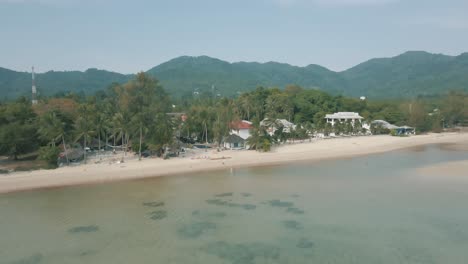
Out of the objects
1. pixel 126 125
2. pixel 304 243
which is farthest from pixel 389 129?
pixel 304 243

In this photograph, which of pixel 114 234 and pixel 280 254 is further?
pixel 114 234

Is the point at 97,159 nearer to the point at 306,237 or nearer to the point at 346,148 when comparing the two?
the point at 306,237

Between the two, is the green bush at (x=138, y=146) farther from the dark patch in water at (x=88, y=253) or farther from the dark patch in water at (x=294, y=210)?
the dark patch in water at (x=88, y=253)

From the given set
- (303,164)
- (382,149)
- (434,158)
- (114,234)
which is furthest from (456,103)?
(114,234)

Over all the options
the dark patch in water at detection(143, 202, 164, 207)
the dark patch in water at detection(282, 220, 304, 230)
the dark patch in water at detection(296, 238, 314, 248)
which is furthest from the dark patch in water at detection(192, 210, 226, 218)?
the dark patch in water at detection(296, 238, 314, 248)

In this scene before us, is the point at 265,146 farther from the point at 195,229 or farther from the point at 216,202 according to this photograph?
the point at 195,229

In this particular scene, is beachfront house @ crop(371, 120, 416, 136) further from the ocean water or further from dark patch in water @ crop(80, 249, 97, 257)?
dark patch in water @ crop(80, 249, 97, 257)
